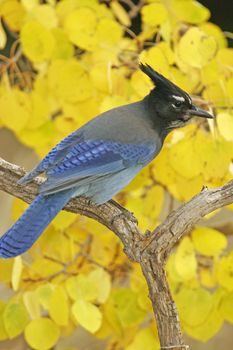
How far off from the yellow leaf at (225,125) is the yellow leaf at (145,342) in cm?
44

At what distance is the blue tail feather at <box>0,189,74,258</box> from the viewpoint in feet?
5.54

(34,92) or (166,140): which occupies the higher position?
(34,92)

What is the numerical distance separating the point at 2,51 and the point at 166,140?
65.9 inches

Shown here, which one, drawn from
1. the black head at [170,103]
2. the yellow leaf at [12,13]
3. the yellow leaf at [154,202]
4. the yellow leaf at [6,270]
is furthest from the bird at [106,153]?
the yellow leaf at [12,13]

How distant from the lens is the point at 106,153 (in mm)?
1957

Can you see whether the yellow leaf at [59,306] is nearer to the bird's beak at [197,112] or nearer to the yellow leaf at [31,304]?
the yellow leaf at [31,304]

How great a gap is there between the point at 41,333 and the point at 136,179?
427 millimetres

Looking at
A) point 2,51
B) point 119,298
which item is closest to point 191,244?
point 119,298

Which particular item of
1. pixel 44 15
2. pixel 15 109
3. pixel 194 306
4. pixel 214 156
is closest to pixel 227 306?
pixel 194 306

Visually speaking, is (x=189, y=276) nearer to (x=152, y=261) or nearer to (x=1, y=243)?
(x=152, y=261)

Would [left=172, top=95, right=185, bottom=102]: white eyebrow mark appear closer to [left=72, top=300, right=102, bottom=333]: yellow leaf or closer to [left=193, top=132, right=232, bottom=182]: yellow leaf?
[left=193, top=132, right=232, bottom=182]: yellow leaf

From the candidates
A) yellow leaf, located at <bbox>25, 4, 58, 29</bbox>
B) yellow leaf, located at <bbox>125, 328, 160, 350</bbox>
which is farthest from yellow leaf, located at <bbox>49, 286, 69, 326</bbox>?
yellow leaf, located at <bbox>25, 4, 58, 29</bbox>

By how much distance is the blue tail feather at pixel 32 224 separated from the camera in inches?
66.4

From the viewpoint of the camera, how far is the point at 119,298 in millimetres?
2043
